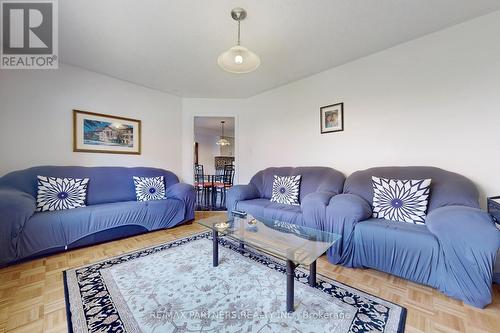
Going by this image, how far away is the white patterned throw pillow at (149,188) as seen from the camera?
9.73 feet

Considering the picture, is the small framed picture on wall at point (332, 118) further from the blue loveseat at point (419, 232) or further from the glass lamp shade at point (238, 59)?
the glass lamp shade at point (238, 59)

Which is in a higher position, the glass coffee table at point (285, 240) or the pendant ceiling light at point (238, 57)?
the pendant ceiling light at point (238, 57)

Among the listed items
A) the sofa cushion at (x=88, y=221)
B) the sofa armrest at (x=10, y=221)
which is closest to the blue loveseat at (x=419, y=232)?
the sofa cushion at (x=88, y=221)

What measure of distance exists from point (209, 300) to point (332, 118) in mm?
2592

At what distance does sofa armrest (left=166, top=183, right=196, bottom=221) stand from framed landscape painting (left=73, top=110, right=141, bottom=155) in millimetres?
942

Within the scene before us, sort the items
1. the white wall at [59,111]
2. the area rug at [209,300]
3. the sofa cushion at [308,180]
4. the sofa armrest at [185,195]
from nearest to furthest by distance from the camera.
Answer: the area rug at [209,300]
the white wall at [59,111]
the sofa cushion at [308,180]
the sofa armrest at [185,195]

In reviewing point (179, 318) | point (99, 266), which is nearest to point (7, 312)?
point (99, 266)

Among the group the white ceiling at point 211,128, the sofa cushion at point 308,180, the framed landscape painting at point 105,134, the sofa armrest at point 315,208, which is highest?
the white ceiling at point 211,128

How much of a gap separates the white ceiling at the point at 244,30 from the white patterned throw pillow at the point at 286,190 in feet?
5.13

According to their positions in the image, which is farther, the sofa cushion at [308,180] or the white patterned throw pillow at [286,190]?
the white patterned throw pillow at [286,190]

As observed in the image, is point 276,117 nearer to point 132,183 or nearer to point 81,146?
point 132,183

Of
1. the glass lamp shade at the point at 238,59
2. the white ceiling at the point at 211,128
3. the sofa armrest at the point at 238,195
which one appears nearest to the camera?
the glass lamp shade at the point at 238,59

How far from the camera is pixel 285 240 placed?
5.59 ft

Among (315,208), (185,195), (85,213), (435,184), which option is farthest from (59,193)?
(435,184)
